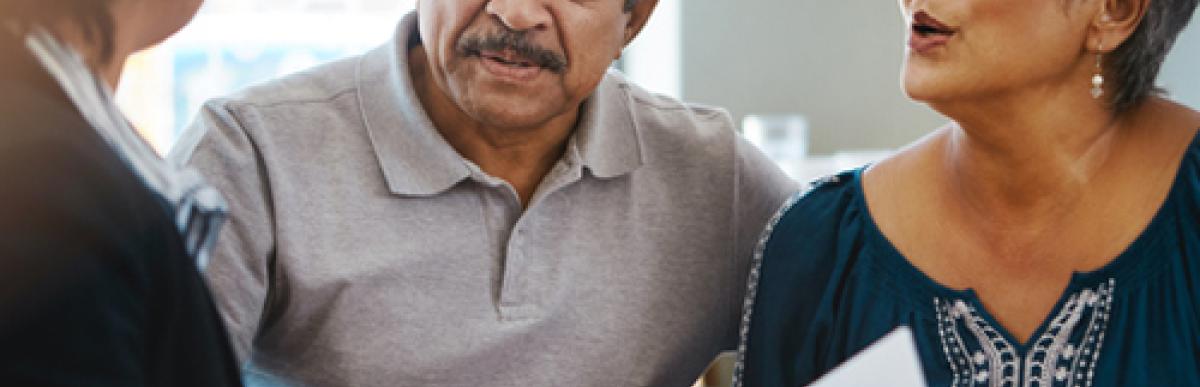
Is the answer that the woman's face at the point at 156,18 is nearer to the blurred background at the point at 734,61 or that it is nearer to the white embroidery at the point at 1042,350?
the white embroidery at the point at 1042,350

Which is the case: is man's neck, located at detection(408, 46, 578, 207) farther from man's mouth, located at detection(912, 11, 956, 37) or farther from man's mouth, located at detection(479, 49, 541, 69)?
man's mouth, located at detection(912, 11, 956, 37)

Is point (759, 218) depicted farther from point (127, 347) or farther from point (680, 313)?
point (127, 347)

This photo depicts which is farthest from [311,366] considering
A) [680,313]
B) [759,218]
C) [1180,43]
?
[1180,43]

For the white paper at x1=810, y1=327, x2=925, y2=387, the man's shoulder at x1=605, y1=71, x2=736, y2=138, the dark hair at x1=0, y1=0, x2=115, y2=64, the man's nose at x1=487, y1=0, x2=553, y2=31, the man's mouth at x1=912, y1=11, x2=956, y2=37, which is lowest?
the man's shoulder at x1=605, y1=71, x2=736, y2=138

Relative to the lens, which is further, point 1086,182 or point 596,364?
point 596,364

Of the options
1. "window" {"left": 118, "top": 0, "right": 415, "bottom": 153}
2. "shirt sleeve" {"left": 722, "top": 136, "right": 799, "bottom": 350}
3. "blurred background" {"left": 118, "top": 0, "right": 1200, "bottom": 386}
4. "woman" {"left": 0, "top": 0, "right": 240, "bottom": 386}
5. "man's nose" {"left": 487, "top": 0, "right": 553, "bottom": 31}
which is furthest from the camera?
"window" {"left": 118, "top": 0, "right": 415, "bottom": 153}

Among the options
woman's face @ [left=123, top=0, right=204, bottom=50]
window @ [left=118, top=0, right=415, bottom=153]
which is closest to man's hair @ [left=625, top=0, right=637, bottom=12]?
woman's face @ [left=123, top=0, right=204, bottom=50]

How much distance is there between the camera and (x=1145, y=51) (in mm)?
1354

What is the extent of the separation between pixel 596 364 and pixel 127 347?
0.95 meters

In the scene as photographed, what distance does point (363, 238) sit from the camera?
1449 mm

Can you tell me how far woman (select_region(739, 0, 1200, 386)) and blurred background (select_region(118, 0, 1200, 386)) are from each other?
2498 mm

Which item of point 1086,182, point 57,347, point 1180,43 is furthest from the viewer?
point 1180,43

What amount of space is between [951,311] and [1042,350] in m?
0.10

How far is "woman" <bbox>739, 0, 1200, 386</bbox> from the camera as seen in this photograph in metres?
1.31
